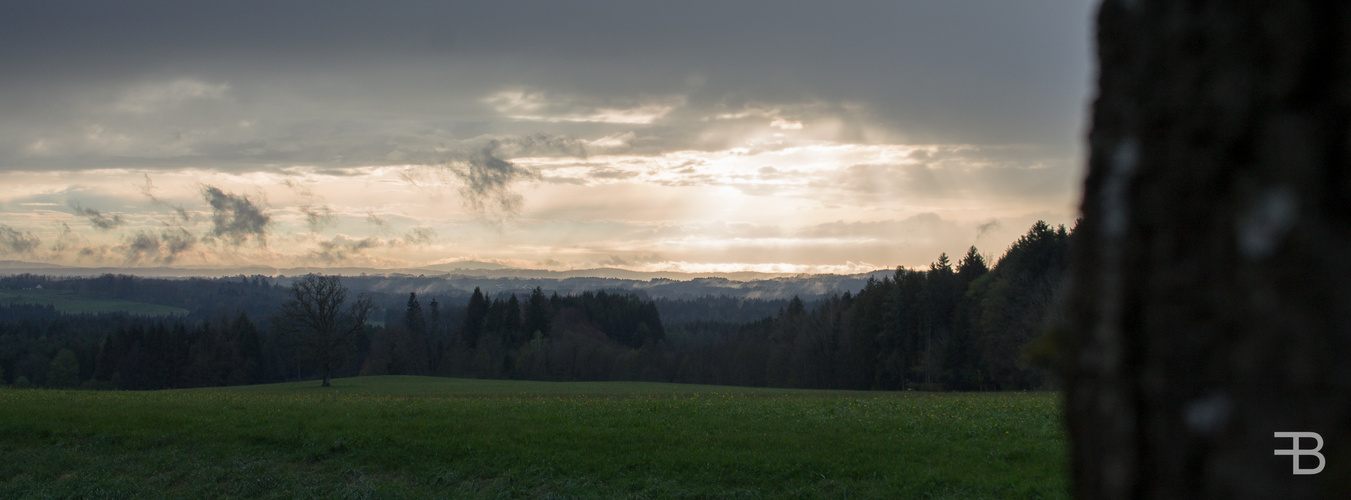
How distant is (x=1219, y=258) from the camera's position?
0.95 metres

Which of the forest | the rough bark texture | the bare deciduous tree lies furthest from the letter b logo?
the bare deciduous tree

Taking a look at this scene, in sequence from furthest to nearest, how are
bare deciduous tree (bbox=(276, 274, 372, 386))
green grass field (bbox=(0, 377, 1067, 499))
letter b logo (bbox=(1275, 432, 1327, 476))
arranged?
bare deciduous tree (bbox=(276, 274, 372, 386))
green grass field (bbox=(0, 377, 1067, 499))
letter b logo (bbox=(1275, 432, 1327, 476))

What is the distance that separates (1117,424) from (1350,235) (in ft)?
1.20

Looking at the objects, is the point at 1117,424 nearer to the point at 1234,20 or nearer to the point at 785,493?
the point at 1234,20

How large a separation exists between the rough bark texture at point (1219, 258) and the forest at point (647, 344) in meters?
39.9

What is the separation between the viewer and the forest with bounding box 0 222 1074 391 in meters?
53.0

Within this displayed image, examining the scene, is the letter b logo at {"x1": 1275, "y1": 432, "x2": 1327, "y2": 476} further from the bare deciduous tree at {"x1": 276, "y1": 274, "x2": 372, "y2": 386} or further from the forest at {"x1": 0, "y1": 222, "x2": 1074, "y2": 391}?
the bare deciduous tree at {"x1": 276, "y1": 274, "x2": 372, "y2": 386}

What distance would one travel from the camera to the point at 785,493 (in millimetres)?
11211

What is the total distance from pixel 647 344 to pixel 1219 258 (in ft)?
321

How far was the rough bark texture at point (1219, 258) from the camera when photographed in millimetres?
875

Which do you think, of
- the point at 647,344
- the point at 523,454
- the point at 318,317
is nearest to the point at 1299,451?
the point at 523,454

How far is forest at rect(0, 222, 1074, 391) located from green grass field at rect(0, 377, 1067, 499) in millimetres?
26840

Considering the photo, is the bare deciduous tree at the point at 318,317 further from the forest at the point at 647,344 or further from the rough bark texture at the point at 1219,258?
the rough bark texture at the point at 1219,258

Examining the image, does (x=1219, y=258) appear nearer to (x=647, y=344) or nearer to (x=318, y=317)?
(x=318, y=317)
